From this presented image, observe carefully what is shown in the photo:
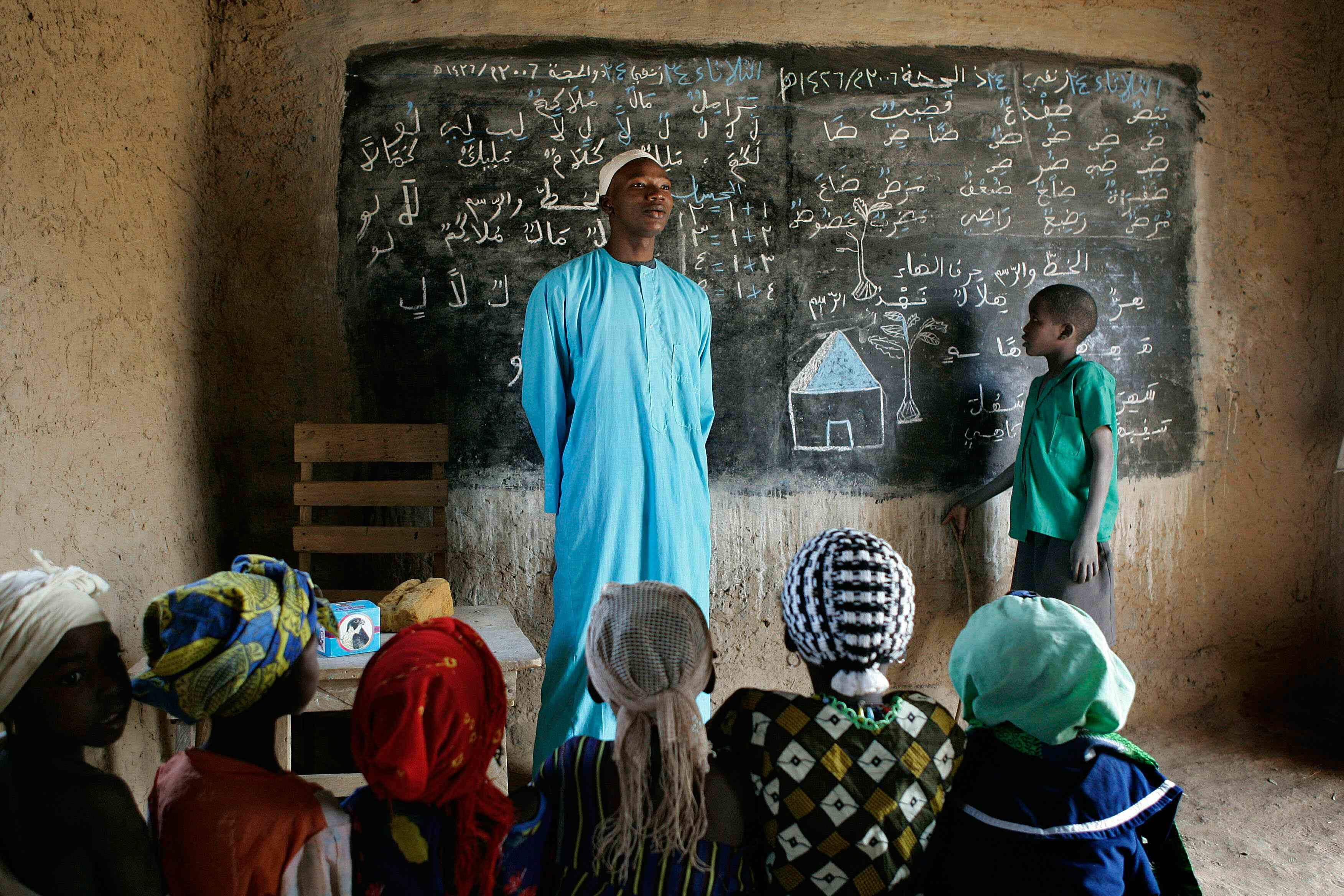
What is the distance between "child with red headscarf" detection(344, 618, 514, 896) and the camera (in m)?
1.12

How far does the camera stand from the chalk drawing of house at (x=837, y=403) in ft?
11.4

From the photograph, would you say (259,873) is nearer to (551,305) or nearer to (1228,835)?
(551,305)

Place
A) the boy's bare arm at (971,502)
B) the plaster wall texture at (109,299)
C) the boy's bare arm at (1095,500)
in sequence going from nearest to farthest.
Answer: the plaster wall texture at (109,299)
the boy's bare arm at (1095,500)
the boy's bare arm at (971,502)

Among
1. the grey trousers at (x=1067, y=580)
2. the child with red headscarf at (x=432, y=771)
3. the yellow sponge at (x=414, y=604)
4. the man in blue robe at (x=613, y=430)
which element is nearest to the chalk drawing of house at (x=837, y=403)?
the grey trousers at (x=1067, y=580)

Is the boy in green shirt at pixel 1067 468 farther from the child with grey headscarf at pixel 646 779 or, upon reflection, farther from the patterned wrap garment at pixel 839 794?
the child with grey headscarf at pixel 646 779

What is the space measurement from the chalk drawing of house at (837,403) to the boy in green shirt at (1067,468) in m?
0.56

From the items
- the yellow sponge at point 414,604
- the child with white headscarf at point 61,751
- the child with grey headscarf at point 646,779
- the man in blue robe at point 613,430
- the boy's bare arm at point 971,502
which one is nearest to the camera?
the child with white headscarf at point 61,751

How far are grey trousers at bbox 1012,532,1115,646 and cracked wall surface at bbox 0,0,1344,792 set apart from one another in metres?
0.35

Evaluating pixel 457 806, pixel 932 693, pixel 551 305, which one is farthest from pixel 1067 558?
pixel 457 806

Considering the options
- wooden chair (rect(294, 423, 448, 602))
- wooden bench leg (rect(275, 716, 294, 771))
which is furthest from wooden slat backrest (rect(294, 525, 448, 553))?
wooden bench leg (rect(275, 716, 294, 771))

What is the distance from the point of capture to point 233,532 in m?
3.23

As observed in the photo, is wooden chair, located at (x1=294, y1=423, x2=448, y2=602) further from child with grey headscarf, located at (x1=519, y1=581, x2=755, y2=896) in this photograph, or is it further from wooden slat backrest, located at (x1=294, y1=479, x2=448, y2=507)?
child with grey headscarf, located at (x1=519, y1=581, x2=755, y2=896)

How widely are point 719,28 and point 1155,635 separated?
9.70 feet

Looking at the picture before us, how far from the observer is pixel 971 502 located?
3479 mm
